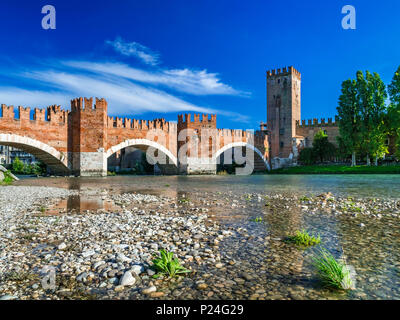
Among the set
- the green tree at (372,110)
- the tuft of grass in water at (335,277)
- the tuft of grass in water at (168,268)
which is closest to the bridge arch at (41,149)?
the tuft of grass in water at (168,268)

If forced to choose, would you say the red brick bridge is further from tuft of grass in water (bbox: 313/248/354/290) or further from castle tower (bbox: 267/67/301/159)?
tuft of grass in water (bbox: 313/248/354/290)

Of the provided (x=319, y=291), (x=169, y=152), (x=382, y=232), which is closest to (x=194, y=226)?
(x=319, y=291)

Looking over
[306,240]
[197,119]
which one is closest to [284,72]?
[197,119]

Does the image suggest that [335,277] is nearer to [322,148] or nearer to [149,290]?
[149,290]

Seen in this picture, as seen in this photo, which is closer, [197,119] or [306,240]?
[306,240]

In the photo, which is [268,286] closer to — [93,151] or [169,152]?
[93,151]

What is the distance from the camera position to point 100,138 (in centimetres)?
2630

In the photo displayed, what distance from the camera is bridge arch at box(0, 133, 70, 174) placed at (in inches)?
864

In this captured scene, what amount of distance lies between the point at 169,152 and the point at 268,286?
3023 centimetres

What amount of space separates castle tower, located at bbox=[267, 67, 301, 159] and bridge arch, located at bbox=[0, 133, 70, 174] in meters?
36.7

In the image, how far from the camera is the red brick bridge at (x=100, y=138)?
2309cm

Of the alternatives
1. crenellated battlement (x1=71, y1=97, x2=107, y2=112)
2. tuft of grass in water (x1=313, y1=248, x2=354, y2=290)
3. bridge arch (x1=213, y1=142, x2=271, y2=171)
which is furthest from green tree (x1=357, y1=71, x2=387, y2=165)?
tuft of grass in water (x1=313, y1=248, x2=354, y2=290)

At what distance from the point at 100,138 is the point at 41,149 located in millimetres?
4967
